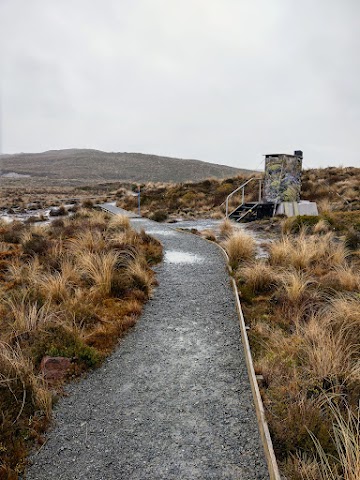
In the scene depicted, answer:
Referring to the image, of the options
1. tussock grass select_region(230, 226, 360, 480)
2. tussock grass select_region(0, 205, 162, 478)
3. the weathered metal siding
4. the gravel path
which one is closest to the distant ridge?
the weathered metal siding

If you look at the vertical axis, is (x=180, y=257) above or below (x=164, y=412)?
above

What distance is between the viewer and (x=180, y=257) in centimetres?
1003

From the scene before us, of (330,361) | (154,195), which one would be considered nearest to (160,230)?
(330,361)

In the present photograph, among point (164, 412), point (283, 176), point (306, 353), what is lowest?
point (164, 412)

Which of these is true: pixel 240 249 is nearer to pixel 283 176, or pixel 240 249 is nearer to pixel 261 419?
pixel 261 419

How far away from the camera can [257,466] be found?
3094 mm

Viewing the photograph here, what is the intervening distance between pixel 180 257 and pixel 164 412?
636 centimetres

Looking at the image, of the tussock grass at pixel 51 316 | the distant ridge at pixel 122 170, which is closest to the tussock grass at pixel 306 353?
the tussock grass at pixel 51 316

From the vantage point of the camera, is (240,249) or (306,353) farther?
(240,249)

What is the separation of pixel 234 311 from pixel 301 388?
97.7 inches

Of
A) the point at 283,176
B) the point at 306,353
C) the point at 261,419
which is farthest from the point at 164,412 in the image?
the point at 283,176

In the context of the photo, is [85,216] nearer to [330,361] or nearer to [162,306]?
[162,306]

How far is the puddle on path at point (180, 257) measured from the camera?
31.6 ft

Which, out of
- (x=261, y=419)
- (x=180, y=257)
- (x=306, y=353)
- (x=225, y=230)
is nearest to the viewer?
(x=261, y=419)
